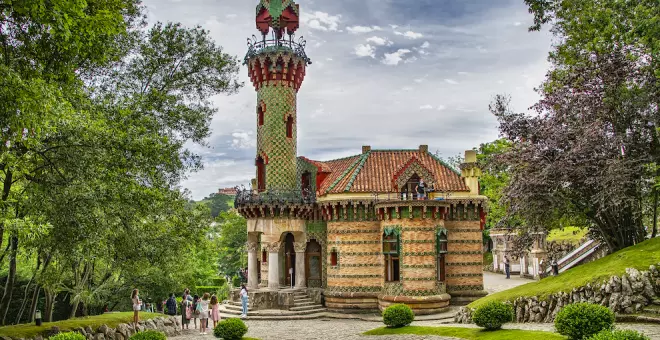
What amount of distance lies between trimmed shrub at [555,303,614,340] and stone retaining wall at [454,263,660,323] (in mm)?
3619

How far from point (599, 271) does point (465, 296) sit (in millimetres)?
11192

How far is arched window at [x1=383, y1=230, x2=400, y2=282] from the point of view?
27.8m

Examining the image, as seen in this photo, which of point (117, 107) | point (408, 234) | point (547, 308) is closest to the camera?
point (117, 107)

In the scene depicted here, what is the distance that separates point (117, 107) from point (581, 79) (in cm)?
1601

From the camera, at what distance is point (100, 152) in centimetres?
1339

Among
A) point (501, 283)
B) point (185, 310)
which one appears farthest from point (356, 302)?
point (501, 283)

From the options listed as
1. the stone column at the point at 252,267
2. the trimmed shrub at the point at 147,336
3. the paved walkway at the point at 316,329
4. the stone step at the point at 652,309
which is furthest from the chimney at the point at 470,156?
the trimmed shrub at the point at 147,336

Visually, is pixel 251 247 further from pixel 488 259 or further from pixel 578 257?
pixel 488 259

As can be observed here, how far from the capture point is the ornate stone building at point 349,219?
27422 mm

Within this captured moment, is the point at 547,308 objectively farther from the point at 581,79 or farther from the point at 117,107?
the point at 117,107

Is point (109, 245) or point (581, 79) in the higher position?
point (581, 79)

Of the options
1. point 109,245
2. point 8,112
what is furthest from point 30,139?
point 109,245

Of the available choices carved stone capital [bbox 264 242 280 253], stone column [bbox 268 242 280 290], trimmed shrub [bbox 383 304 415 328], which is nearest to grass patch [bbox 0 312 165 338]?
stone column [bbox 268 242 280 290]

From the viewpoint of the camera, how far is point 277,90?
30.4 meters
